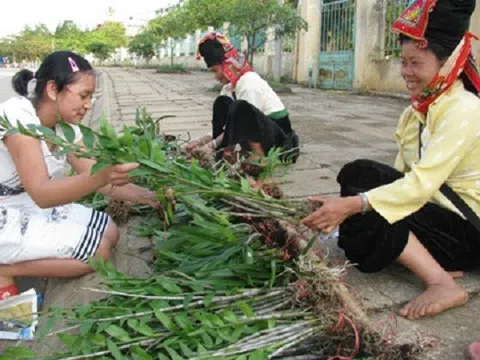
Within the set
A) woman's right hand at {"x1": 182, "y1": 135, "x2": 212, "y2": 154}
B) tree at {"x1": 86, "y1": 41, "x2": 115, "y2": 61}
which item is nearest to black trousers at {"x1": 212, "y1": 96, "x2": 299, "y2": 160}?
woman's right hand at {"x1": 182, "y1": 135, "x2": 212, "y2": 154}

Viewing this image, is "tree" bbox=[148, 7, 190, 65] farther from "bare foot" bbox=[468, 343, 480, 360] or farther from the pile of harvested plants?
"bare foot" bbox=[468, 343, 480, 360]

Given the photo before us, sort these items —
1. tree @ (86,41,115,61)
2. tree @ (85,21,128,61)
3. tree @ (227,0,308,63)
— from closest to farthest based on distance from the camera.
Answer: tree @ (227,0,308,63)
tree @ (86,41,115,61)
tree @ (85,21,128,61)

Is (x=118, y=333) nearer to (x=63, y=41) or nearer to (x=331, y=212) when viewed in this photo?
(x=331, y=212)

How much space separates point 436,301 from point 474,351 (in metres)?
0.31

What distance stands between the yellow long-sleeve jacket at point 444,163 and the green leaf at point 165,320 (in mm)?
751

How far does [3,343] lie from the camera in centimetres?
232

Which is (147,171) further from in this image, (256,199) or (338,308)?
(338,308)

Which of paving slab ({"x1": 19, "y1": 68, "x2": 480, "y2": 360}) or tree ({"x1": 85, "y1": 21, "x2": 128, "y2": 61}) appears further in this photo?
tree ({"x1": 85, "y1": 21, "x2": 128, "y2": 61})

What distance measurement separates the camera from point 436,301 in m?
1.86

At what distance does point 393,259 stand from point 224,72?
224 cm

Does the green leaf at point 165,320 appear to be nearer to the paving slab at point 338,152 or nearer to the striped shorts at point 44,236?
the paving slab at point 338,152

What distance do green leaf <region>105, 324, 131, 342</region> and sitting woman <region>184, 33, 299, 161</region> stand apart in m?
2.01

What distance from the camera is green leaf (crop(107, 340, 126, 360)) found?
1526 mm

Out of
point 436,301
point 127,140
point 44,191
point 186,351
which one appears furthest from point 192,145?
point 186,351
